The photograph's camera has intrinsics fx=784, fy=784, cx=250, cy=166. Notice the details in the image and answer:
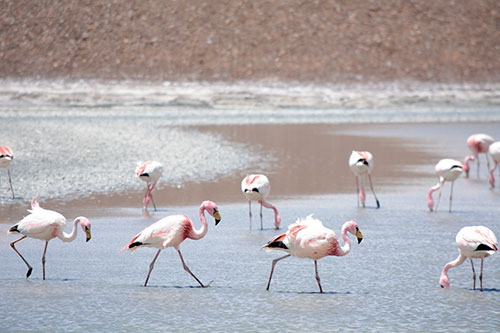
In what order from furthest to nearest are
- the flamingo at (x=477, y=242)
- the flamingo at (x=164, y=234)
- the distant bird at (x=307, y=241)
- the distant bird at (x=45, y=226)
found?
the distant bird at (x=45, y=226) < the flamingo at (x=164, y=234) < the distant bird at (x=307, y=241) < the flamingo at (x=477, y=242)

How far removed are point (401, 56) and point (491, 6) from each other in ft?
33.7

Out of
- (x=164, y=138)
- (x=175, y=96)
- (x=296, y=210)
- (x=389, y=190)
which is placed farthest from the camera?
(x=175, y=96)

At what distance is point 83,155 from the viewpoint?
16.4m

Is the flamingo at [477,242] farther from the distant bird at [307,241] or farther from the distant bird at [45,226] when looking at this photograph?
the distant bird at [45,226]

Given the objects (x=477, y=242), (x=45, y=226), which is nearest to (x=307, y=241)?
(x=477, y=242)

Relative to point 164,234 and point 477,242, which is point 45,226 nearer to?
point 164,234

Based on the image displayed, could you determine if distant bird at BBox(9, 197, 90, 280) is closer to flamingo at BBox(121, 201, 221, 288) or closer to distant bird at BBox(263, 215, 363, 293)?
flamingo at BBox(121, 201, 221, 288)

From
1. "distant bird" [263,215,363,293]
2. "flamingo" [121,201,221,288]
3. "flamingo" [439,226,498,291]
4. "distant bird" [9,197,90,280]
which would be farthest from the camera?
"distant bird" [9,197,90,280]

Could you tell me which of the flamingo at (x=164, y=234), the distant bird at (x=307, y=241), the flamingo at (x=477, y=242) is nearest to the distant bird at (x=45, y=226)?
the flamingo at (x=164, y=234)

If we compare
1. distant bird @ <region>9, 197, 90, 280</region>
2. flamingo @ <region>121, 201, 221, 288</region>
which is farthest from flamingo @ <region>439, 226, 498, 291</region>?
distant bird @ <region>9, 197, 90, 280</region>

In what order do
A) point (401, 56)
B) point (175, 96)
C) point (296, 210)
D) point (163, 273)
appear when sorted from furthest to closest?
point (401, 56) < point (175, 96) < point (296, 210) < point (163, 273)

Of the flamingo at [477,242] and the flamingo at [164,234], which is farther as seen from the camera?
the flamingo at [164,234]

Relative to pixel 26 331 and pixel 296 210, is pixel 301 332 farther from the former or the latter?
pixel 296 210

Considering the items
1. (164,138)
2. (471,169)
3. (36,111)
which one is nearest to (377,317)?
(471,169)
